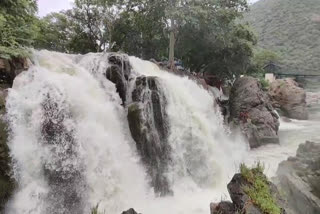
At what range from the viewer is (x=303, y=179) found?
8164 mm

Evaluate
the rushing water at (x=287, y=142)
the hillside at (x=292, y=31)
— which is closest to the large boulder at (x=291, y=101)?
the rushing water at (x=287, y=142)

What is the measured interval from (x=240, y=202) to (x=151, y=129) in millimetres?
4425

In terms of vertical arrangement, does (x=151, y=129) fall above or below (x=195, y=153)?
above

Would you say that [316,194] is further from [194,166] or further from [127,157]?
[127,157]

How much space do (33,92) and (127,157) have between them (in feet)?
10.1

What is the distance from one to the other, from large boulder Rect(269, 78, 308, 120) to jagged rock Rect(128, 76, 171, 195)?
54.5 feet

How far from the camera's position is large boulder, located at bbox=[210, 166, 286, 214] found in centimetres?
488

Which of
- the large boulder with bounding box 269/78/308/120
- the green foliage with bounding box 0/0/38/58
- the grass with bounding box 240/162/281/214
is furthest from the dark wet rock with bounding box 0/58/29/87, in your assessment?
the large boulder with bounding box 269/78/308/120

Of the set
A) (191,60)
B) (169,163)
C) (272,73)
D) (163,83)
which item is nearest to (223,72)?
(191,60)

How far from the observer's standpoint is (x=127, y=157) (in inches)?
336

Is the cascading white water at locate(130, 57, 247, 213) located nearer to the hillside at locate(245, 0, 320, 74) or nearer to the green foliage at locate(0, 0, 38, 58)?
the green foliage at locate(0, 0, 38, 58)

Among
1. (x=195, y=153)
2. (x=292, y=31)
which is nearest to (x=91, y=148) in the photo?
(x=195, y=153)

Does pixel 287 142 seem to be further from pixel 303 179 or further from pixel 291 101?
pixel 291 101

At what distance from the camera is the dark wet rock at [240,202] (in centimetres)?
488
